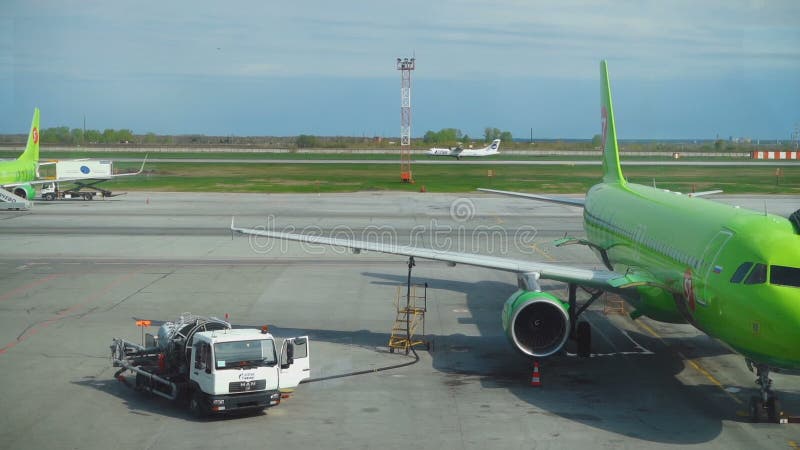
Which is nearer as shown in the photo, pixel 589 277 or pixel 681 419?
pixel 681 419

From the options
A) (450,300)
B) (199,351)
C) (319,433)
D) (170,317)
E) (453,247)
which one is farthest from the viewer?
(453,247)

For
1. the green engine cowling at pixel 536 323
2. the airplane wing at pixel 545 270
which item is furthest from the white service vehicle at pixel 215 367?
the green engine cowling at pixel 536 323

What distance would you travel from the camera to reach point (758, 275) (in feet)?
54.7

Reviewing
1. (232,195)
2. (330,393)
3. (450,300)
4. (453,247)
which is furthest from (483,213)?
(330,393)

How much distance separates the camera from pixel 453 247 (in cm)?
4456

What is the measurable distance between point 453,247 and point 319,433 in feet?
91.1

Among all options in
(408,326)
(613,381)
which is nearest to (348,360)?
(408,326)

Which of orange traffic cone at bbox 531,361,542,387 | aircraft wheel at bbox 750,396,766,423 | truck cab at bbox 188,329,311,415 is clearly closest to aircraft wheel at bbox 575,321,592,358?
orange traffic cone at bbox 531,361,542,387

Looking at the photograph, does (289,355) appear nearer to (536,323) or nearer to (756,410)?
(536,323)

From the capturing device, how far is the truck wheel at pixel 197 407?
18.4 m

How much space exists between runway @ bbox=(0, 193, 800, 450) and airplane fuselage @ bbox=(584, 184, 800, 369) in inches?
82.0

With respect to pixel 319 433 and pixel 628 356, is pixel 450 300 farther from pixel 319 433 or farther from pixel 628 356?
pixel 319 433

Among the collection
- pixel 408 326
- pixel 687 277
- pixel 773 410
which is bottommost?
pixel 773 410

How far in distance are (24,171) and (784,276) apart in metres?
62.4
